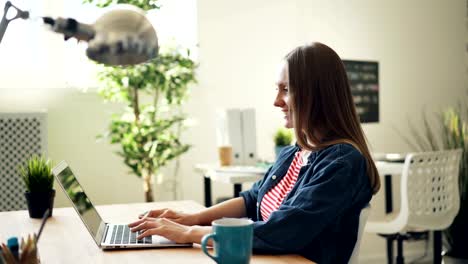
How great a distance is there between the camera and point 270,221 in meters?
1.35

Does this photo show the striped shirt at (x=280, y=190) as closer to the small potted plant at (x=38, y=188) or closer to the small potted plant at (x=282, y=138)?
the small potted plant at (x=38, y=188)

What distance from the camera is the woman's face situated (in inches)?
61.4

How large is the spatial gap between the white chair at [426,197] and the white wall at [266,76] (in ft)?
3.59

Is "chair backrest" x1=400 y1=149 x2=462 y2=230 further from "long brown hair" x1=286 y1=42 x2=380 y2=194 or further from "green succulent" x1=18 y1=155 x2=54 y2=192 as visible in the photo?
"green succulent" x1=18 y1=155 x2=54 y2=192

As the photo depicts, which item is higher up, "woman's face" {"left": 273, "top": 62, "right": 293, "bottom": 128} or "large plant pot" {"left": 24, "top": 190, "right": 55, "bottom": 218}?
"woman's face" {"left": 273, "top": 62, "right": 293, "bottom": 128}

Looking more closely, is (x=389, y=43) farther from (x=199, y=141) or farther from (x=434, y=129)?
(x=199, y=141)

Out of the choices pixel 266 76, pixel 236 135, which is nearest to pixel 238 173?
pixel 236 135

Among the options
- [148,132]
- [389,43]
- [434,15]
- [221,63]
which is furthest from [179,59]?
[434,15]

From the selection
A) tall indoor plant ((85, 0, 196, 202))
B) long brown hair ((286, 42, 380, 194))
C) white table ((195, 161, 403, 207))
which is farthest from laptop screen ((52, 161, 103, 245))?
tall indoor plant ((85, 0, 196, 202))

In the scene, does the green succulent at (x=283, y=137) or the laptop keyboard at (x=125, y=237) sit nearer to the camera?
the laptop keyboard at (x=125, y=237)

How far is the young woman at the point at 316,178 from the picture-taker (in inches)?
53.1

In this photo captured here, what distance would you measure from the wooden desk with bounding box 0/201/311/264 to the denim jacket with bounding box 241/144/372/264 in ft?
0.15

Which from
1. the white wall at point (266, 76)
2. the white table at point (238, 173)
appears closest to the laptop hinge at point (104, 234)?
the white table at point (238, 173)

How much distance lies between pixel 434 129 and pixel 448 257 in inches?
45.4
